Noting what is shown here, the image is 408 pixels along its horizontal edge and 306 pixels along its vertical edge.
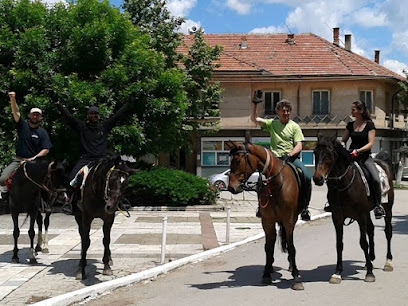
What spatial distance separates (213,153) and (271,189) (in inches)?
1235

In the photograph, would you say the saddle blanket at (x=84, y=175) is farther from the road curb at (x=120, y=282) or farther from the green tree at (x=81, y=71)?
the green tree at (x=81, y=71)

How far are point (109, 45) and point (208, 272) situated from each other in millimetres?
11778

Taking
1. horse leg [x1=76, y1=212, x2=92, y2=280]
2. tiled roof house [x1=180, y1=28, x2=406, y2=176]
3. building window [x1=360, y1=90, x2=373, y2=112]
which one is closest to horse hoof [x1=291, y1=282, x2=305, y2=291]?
A: horse leg [x1=76, y1=212, x2=92, y2=280]

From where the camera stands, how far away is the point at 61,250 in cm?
1152

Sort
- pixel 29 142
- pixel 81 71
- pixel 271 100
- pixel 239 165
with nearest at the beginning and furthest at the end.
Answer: pixel 239 165 → pixel 29 142 → pixel 81 71 → pixel 271 100

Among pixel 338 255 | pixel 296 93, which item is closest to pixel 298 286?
pixel 338 255

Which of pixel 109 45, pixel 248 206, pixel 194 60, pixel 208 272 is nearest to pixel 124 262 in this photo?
pixel 208 272

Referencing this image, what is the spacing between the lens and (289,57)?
41.7 meters

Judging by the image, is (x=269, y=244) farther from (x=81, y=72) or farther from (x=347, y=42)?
(x=347, y=42)

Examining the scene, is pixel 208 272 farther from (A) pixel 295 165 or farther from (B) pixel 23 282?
(B) pixel 23 282

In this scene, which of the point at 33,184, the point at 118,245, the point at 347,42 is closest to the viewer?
the point at 33,184

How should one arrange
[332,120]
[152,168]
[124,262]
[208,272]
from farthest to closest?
[332,120], [152,168], [124,262], [208,272]

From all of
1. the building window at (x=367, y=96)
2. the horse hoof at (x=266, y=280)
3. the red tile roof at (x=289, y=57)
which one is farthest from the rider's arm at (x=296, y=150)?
the building window at (x=367, y=96)

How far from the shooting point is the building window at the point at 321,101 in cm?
3991
